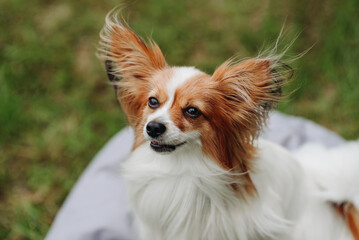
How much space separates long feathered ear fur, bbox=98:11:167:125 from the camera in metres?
1.91

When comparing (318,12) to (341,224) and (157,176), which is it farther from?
(157,176)

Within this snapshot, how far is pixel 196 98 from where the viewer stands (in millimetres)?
1736

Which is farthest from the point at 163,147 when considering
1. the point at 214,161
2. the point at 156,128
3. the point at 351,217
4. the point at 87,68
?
the point at 87,68

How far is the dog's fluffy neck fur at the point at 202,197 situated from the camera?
1.89 meters

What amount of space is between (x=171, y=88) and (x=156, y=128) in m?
0.20

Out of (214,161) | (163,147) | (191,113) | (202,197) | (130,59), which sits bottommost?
(202,197)

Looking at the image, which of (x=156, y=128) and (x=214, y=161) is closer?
(x=156, y=128)

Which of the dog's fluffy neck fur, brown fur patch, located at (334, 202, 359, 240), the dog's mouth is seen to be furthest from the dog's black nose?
brown fur patch, located at (334, 202, 359, 240)

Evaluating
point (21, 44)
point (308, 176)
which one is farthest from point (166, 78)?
point (21, 44)

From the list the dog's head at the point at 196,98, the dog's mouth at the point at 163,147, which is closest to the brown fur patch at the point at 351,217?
the dog's head at the point at 196,98

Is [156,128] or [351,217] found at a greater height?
[156,128]

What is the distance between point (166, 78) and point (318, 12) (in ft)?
10.0

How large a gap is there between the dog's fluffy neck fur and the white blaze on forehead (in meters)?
0.22

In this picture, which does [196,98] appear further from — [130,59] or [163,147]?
[130,59]
